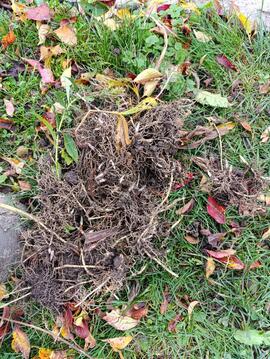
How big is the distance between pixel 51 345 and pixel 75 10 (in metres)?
1.75

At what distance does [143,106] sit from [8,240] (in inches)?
Answer: 35.9

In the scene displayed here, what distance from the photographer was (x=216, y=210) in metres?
2.29

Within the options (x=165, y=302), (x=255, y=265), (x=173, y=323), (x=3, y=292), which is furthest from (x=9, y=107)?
(x=255, y=265)

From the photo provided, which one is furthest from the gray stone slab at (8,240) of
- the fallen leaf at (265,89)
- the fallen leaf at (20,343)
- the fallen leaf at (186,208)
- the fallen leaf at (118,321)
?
the fallen leaf at (265,89)

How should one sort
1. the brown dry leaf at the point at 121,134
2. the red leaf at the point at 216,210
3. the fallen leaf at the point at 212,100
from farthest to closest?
1. the fallen leaf at the point at 212,100
2. the red leaf at the point at 216,210
3. the brown dry leaf at the point at 121,134

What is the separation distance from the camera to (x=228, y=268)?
7.50ft

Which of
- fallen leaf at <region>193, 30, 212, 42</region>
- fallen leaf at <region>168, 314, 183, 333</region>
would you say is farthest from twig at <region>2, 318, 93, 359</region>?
fallen leaf at <region>193, 30, 212, 42</region>

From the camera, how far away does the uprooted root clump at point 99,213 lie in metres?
2.20

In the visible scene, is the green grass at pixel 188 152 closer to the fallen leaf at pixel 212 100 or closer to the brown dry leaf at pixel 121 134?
the fallen leaf at pixel 212 100

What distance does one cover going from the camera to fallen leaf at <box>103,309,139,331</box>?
2.20m

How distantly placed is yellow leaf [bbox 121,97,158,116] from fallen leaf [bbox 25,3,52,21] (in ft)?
2.46

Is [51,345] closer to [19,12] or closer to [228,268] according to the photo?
[228,268]

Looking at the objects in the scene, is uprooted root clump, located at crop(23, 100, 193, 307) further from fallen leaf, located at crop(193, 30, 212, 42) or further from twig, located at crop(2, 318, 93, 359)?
fallen leaf, located at crop(193, 30, 212, 42)

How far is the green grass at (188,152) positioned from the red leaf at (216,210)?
0.04 meters
